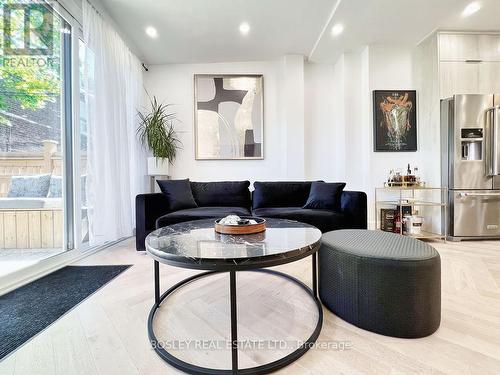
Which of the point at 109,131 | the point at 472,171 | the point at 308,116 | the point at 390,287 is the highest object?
the point at 308,116

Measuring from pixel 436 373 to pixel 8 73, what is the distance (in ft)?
10.8

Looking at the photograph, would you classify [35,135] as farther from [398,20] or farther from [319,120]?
[398,20]

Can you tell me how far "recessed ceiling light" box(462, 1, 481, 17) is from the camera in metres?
2.58

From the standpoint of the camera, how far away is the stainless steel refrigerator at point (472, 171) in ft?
9.07

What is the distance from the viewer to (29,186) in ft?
6.78

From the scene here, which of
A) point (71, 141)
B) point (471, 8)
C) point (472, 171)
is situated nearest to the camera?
point (71, 141)

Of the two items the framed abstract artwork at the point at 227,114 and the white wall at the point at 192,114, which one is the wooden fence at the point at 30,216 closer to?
the white wall at the point at 192,114

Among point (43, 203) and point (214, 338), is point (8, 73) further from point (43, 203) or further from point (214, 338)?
point (214, 338)

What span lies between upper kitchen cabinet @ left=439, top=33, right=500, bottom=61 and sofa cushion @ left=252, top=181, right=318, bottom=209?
249cm

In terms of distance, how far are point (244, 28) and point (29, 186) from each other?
287 centimetres

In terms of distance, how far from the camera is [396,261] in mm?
1138

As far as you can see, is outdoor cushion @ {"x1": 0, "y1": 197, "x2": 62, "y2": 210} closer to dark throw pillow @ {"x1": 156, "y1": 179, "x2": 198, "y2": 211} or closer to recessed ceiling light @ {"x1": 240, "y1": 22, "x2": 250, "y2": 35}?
dark throw pillow @ {"x1": 156, "y1": 179, "x2": 198, "y2": 211}

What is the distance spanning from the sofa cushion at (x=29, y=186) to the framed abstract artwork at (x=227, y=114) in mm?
1902

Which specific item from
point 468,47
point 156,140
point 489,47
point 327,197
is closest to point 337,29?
point 468,47
